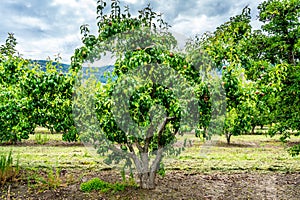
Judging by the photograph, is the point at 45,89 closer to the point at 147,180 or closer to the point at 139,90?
the point at 139,90

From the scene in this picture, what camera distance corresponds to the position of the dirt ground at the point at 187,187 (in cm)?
437

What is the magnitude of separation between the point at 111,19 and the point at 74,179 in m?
3.23

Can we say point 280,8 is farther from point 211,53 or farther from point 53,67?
point 53,67

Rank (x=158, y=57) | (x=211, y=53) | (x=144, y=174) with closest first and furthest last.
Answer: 1. (x=158, y=57)
2. (x=211, y=53)
3. (x=144, y=174)

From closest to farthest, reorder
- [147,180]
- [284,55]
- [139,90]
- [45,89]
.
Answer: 1. [139,90]
2. [45,89]
3. [147,180]
4. [284,55]

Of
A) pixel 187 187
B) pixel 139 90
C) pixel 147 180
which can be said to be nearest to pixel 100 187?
pixel 147 180

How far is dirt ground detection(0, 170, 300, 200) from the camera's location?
4.37m

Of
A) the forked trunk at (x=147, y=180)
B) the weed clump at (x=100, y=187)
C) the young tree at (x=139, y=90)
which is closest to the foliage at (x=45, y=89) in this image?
the young tree at (x=139, y=90)

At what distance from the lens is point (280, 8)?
7.96 metres

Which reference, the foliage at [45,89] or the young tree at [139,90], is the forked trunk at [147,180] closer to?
the young tree at [139,90]

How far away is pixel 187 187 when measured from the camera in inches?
195

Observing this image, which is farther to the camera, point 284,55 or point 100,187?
point 284,55

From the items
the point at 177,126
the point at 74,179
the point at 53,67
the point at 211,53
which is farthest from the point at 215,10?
the point at 74,179

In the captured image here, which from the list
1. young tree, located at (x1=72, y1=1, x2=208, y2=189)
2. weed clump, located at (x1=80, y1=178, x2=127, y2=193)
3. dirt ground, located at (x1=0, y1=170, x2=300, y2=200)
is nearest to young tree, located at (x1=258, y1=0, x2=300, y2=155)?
dirt ground, located at (x1=0, y1=170, x2=300, y2=200)
